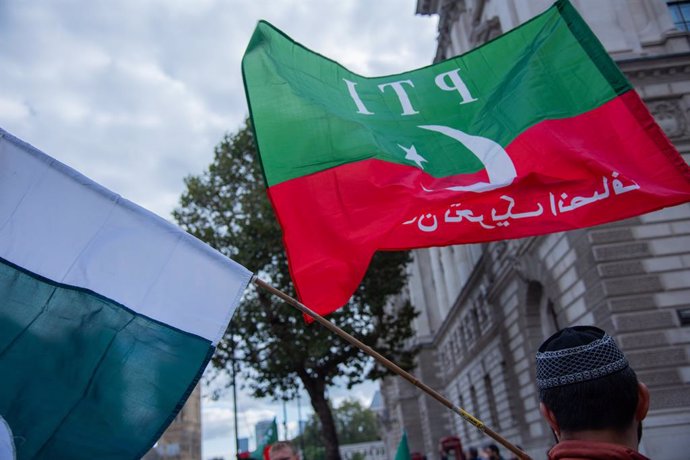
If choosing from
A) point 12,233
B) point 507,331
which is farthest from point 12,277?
point 507,331

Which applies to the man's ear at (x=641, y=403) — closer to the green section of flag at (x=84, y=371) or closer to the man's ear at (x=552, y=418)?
the man's ear at (x=552, y=418)

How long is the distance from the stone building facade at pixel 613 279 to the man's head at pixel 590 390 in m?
12.2

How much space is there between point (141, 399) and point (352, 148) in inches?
122

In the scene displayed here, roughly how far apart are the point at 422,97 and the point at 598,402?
4.94 meters

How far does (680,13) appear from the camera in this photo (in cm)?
1700

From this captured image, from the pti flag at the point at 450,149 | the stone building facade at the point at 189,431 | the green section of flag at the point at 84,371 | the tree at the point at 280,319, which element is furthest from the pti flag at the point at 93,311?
the stone building facade at the point at 189,431

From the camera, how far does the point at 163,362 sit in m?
3.68

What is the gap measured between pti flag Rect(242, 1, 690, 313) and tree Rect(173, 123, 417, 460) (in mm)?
14397

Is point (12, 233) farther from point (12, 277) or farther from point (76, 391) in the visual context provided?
point (76, 391)

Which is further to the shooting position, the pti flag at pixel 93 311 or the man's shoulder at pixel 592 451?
the pti flag at pixel 93 311

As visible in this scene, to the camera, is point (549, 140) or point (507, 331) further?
point (507, 331)

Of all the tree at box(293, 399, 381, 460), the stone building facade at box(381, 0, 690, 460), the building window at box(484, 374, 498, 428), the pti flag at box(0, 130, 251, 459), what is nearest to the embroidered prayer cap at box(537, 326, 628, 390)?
the pti flag at box(0, 130, 251, 459)

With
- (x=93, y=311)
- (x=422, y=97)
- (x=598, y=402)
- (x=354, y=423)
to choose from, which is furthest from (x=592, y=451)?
(x=354, y=423)

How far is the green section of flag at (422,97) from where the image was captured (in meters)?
5.86
